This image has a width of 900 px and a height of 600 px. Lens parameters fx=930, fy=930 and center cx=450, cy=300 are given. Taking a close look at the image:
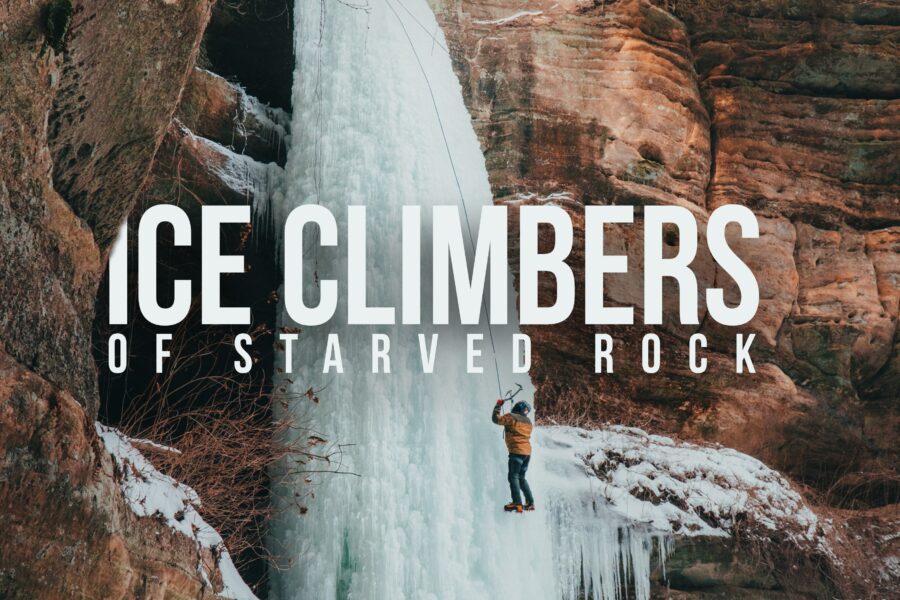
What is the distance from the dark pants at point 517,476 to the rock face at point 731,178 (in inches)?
133

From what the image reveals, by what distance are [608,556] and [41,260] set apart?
20.7 ft

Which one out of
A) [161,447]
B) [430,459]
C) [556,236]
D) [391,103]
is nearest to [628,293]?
[556,236]

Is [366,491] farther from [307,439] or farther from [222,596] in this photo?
[222,596]

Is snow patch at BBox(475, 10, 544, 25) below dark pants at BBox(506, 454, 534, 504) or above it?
above

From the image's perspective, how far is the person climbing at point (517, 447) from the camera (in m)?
6.64

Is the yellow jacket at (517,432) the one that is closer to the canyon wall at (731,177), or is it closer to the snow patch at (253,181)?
the snow patch at (253,181)

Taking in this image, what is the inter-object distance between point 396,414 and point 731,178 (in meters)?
6.63

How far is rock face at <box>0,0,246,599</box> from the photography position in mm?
3326

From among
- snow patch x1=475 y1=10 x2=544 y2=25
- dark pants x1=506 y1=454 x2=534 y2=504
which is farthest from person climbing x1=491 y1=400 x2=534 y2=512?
snow patch x1=475 y1=10 x2=544 y2=25

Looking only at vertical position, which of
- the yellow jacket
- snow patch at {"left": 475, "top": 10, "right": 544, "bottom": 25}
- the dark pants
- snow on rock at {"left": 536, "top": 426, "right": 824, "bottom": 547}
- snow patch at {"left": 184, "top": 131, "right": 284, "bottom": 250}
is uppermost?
snow patch at {"left": 475, "top": 10, "right": 544, "bottom": 25}

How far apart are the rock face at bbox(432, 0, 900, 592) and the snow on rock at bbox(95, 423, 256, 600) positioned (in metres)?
5.74

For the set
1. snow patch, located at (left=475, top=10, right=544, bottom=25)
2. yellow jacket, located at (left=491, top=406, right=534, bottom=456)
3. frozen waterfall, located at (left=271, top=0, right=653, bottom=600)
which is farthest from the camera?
snow patch, located at (left=475, top=10, right=544, bottom=25)

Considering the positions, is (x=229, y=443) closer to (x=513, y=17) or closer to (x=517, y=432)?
(x=517, y=432)

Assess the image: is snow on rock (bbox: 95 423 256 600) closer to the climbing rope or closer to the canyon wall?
the climbing rope
